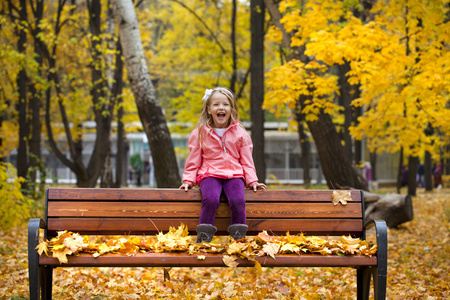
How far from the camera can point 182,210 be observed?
4254 mm

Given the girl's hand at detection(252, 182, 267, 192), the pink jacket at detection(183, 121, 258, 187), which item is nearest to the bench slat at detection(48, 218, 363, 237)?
the girl's hand at detection(252, 182, 267, 192)

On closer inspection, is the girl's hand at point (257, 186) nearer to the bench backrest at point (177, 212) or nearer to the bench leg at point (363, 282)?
the bench backrest at point (177, 212)

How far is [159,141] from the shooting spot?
8.51 m

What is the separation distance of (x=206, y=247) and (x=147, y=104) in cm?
525

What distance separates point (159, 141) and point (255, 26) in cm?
406

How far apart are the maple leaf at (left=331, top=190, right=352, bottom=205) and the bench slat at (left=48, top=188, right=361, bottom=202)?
1.4 inches

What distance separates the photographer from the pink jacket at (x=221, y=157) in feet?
14.5

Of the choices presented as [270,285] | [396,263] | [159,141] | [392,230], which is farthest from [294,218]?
[392,230]

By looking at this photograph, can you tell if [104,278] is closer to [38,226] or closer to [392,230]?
[38,226]

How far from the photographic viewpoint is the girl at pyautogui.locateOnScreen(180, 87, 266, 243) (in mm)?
4309

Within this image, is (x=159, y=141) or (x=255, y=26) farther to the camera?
(x=255, y=26)

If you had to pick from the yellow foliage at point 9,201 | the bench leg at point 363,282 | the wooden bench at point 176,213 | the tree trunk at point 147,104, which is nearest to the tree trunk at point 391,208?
the tree trunk at point 147,104

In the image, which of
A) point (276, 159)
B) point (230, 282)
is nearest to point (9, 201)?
point (230, 282)

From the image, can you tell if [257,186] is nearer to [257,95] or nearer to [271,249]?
[271,249]
